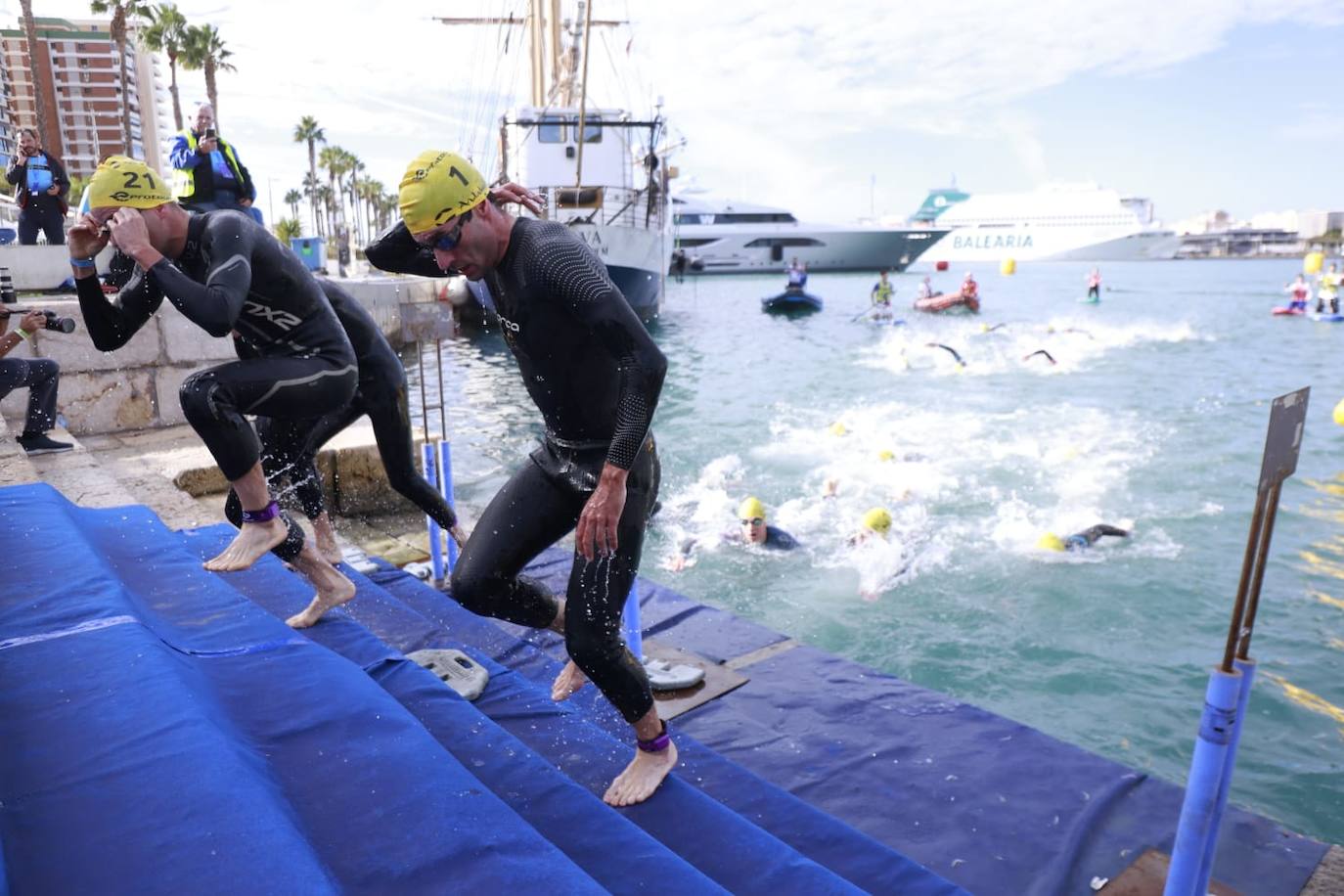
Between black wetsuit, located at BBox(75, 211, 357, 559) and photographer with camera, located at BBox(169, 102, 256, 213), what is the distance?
276 centimetres

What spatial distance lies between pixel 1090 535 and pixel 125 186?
9336 mm

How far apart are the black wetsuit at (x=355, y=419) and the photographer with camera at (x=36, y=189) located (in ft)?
26.6

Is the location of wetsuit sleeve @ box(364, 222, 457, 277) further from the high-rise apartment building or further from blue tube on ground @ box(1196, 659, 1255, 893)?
the high-rise apartment building

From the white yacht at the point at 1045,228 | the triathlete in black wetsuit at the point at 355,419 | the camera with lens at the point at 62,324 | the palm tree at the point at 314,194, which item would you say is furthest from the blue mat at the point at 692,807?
the white yacht at the point at 1045,228

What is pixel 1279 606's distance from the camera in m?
8.25

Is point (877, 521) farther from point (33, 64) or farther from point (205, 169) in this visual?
point (33, 64)

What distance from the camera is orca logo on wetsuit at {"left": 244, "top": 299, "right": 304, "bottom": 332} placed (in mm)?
3588

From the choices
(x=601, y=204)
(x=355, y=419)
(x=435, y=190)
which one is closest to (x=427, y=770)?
(x=435, y=190)

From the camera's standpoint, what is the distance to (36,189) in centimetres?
1029

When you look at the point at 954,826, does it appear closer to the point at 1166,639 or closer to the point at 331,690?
the point at 331,690

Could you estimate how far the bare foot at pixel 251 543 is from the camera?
3.72 m

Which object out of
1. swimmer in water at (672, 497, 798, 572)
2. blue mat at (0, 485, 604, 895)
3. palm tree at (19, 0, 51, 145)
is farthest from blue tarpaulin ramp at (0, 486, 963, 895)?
palm tree at (19, 0, 51, 145)

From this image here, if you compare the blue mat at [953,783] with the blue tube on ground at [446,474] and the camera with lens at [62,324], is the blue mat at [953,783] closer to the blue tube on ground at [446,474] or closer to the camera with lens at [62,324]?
the blue tube on ground at [446,474]

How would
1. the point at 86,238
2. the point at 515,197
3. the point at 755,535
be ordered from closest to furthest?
the point at 515,197 < the point at 86,238 < the point at 755,535
